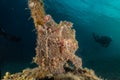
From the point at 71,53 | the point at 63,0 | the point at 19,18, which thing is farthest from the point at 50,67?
the point at 19,18

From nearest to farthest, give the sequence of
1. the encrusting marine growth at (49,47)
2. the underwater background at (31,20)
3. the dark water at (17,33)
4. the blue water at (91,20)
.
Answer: the encrusting marine growth at (49,47)
the dark water at (17,33)
the underwater background at (31,20)
the blue water at (91,20)

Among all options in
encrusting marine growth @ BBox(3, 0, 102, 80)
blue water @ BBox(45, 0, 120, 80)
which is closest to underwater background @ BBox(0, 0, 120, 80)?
blue water @ BBox(45, 0, 120, 80)

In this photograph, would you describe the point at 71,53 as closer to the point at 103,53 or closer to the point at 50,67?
the point at 50,67

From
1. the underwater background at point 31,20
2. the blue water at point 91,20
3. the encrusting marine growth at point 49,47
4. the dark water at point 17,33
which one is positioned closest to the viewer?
the encrusting marine growth at point 49,47

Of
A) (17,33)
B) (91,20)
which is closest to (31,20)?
(17,33)

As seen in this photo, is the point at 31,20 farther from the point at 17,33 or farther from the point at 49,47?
the point at 49,47

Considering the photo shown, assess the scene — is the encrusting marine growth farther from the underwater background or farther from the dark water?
the dark water

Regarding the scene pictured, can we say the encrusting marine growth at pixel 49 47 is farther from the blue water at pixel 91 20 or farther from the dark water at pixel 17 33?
the dark water at pixel 17 33

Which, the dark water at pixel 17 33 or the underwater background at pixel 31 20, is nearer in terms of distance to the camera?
the dark water at pixel 17 33

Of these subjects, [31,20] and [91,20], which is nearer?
[31,20]

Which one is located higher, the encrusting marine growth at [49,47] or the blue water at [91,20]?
the blue water at [91,20]

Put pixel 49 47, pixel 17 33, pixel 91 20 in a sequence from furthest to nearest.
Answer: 1. pixel 91 20
2. pixel 17 33
3. pixel 49 47

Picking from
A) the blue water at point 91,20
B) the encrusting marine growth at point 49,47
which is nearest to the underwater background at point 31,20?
the blue water at point 91,20
